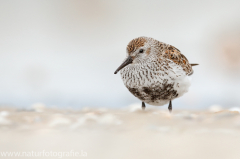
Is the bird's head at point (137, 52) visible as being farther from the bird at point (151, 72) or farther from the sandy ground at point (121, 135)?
the sandy ground at point (121, 135)

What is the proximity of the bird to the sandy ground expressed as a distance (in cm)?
66

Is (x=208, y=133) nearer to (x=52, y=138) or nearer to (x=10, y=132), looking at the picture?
(x=52, y=138)

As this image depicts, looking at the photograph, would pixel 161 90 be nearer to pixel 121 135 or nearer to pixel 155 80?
pixel 155 80

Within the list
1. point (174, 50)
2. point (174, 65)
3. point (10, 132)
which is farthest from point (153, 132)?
point (174, 50)

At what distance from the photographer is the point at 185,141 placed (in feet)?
6.38

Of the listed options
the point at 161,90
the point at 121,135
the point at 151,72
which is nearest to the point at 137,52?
the point at 151,72

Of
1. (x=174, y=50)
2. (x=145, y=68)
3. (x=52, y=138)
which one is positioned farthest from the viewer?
(x=174, y=50)

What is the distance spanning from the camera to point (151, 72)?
3211 millimetres

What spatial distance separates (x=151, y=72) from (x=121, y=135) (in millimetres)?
1241

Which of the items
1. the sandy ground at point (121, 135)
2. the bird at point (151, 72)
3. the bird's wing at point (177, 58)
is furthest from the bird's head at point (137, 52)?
the sandy ground at point (121, 135)

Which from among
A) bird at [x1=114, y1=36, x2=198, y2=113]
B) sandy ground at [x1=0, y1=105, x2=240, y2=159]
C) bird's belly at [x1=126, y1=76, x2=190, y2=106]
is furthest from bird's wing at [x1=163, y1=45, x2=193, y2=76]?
sandy ground at [x1=0, y1=105, x2=240, y2=159]

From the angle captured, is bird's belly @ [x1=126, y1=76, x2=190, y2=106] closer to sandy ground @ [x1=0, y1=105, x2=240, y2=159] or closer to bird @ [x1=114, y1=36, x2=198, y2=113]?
bird @ [x1=114, y1=36, x2=198, y2=113]

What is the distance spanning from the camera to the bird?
127 inches

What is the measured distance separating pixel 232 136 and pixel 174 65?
4.78 ft
